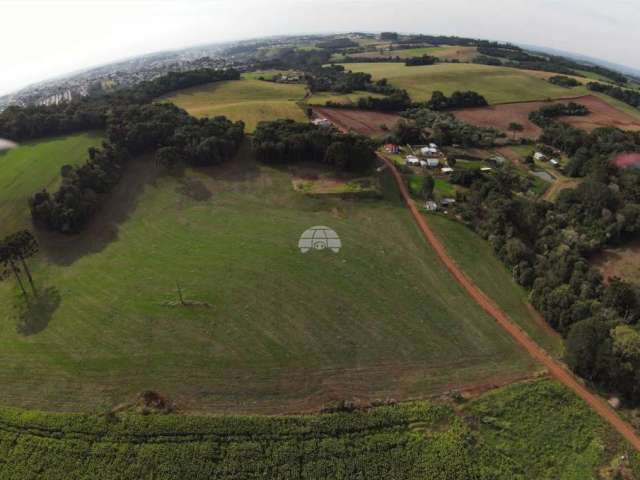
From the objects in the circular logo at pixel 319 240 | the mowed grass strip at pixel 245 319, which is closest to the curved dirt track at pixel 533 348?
the mowed grass strip at pixel 245 319

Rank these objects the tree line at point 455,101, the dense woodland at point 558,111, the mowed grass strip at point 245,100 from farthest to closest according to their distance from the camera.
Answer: the tree line at point 455,101 → the dense woodland at point 558,111 → the mowed grass strip at point 245,100

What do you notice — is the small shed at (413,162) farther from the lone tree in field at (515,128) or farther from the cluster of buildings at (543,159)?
the lone tree in field at (515,128)

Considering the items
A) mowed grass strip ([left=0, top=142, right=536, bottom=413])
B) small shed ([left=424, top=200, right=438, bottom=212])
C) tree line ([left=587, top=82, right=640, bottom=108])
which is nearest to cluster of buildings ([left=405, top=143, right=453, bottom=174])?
small shed ([left=424, top=200, right=438, bottom=212])

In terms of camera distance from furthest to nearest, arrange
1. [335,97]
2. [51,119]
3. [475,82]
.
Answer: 1. [475,82]
2. [335,97]
3. [51,119]

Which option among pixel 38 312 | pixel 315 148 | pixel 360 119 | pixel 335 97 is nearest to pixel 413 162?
pixel 315 148

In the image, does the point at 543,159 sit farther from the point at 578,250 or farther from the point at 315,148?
the point at 315,148

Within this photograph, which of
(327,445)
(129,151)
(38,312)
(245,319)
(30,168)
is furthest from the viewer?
(129,151)

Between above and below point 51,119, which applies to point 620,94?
above
